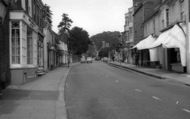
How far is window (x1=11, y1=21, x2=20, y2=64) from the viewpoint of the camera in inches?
723

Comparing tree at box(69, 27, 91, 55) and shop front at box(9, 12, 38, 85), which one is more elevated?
tree at box(69, 27, 91, 55)

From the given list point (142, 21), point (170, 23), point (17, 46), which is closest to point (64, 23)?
point (142, 21)

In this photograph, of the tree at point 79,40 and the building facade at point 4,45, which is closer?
the building facade at point 4,45

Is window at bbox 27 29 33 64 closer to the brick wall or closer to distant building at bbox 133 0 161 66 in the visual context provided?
the brick wall

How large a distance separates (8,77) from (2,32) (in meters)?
2.41

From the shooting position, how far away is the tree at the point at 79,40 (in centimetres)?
10936

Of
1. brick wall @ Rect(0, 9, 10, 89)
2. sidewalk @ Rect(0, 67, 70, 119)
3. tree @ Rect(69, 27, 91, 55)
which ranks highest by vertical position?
tree @ Rect(69, 27, 91, 55)

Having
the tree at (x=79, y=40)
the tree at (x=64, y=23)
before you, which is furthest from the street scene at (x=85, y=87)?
the tree at (x=79, y=40)

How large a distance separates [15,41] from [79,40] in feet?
304

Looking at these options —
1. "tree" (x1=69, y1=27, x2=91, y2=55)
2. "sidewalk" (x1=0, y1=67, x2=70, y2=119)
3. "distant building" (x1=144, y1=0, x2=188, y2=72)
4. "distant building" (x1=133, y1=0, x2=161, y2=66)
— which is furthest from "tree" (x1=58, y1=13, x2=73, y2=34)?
"sidewalk" (x1=0, y1=67, x2=70, y2=119)

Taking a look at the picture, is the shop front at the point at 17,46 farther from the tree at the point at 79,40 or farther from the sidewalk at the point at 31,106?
the tree at the point at 79,40

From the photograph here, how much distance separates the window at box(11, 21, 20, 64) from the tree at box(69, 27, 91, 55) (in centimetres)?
8931

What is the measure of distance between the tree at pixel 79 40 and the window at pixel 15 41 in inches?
3516

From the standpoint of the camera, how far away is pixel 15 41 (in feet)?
60.8
